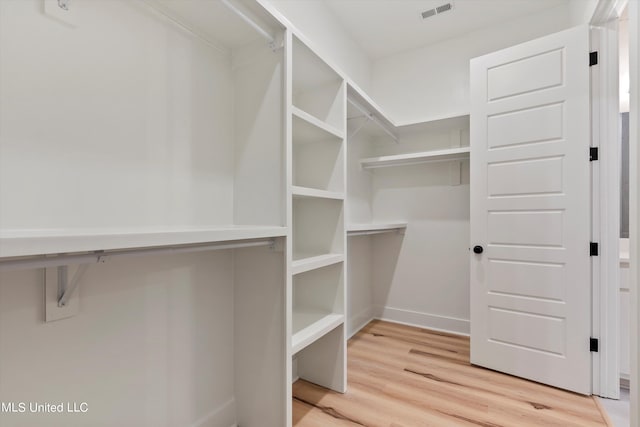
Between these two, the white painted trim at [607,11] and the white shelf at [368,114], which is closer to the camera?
the white painted trim at [607,11]

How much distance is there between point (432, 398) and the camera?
5.82 ft

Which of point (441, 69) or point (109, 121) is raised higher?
point (441, 69)

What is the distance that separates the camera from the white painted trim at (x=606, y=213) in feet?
5.79

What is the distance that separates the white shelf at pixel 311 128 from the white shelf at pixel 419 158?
108 centimetres

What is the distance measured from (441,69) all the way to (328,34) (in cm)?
124

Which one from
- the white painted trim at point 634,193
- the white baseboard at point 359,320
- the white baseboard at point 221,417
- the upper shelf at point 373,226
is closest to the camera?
the white painted trim at point 634,193

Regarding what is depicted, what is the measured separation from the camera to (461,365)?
7.13ft

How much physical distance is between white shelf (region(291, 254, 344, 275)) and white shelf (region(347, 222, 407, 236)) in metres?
0.26

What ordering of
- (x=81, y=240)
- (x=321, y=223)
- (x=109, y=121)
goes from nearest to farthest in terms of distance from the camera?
(x=81, y=240)
(x=109, y=121)
(x=321, y=223)

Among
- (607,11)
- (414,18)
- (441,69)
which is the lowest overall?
(607,11)

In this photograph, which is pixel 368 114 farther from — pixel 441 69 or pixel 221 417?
pixel 221 417

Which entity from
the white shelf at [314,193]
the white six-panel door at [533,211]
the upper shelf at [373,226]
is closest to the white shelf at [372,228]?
the upper shelf at [373,226]

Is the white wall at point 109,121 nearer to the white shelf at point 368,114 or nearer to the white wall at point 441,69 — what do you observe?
the white shelf at point 368,114

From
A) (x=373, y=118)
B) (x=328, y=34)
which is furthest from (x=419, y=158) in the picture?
(x=328, y=34)
